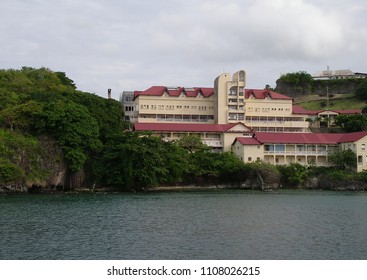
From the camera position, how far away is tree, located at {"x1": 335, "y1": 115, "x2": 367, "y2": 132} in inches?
3113

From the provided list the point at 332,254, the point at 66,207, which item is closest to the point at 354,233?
the point at 332,254

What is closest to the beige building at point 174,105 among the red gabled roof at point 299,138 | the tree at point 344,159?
the red gabled roof at point 299,138

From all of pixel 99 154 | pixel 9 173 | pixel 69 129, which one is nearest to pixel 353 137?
pixel 99 154

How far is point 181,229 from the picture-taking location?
98.9 ft

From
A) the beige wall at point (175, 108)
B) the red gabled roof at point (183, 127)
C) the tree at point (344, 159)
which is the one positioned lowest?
the tree at point (344, 159)

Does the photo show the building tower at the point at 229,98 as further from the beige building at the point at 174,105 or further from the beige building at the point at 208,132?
the beige building at the point at 208,132

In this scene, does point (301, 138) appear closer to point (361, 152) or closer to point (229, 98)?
point (361, 152)

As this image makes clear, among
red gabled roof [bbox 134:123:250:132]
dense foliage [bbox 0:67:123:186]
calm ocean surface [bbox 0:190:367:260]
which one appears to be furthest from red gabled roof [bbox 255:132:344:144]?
calm ocean surface [bbox 0:190:367:260]

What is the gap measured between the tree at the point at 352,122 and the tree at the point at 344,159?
1028 cm

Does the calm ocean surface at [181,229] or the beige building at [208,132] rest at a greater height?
the beige building at [208,132]

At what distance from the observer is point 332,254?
23453 mm

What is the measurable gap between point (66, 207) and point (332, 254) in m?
25.0

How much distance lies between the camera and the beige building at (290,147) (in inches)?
2805

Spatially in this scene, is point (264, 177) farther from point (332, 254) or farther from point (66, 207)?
point (332, 254)
